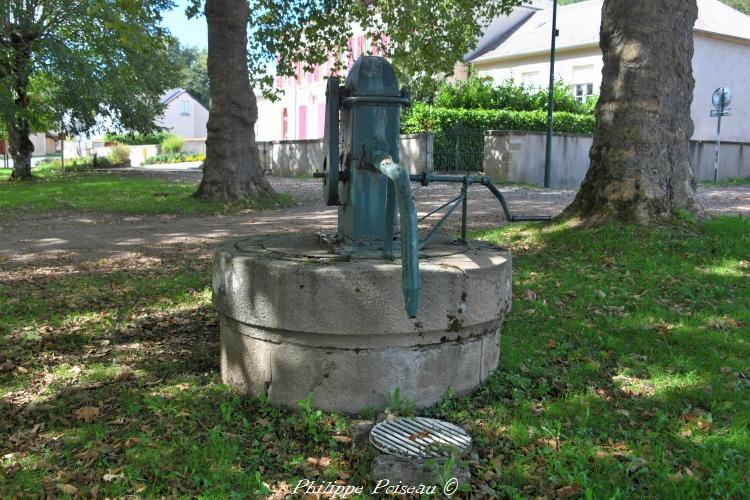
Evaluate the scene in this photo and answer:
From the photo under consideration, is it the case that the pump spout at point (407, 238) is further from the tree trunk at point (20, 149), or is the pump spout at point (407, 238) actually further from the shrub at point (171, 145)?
the shrub at point (171, 145)

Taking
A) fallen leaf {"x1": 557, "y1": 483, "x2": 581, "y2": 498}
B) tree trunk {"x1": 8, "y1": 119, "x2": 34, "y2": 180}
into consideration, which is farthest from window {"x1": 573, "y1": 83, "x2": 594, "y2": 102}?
fallen leaf {"x1": 557, "y1": 483, "x2": 581, "y2": 498}

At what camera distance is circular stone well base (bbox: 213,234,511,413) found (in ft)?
12.0

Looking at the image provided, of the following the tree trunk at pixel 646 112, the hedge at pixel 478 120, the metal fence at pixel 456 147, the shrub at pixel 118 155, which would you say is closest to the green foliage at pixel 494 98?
the hedge at pixel 478 120

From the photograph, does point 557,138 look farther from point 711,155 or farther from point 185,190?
point 185,190

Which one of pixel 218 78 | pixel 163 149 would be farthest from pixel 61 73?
pixel 163 149

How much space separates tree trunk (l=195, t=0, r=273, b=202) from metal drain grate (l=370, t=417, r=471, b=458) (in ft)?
35.4

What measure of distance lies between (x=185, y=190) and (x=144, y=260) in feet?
31.7

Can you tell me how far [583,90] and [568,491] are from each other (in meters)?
30.3

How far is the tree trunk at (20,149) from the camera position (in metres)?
26.2

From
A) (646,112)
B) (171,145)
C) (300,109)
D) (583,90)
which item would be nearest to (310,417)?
(646,112)

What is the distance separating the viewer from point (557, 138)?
70.6 ft

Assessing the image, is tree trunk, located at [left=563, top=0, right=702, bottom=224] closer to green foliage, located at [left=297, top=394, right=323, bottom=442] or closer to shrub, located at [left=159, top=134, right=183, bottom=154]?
green foliage, located at [left=297, top=394, right=323, bottom=442]

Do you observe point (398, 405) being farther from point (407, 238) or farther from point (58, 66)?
point (58, 66)

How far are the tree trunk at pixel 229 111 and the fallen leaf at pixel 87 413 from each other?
1009 centimetres
